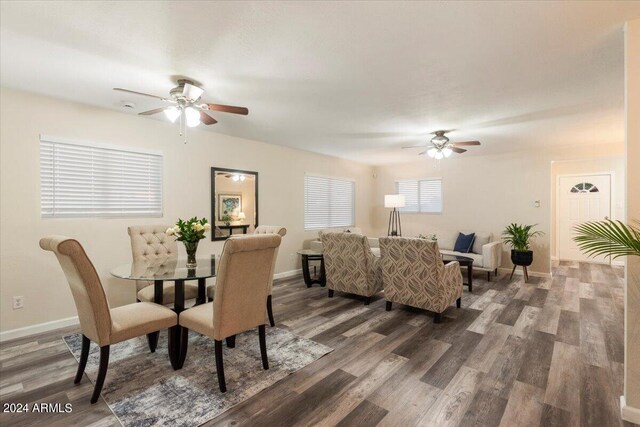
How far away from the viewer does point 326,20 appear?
187 centimetres

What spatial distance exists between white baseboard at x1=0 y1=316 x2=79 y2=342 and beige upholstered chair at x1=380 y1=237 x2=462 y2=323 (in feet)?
12.0

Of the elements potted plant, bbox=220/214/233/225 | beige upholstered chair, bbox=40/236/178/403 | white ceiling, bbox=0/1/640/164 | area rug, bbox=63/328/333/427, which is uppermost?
white ceiling, bbox=0/1/640/164

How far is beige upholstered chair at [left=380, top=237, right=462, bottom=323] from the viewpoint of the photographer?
10.8 ft

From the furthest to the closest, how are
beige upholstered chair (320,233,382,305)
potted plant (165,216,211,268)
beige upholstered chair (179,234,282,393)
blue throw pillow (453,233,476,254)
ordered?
blue throw pillow (453,233,476,254), beige upholstered chair (320,233,382,305), potted plant (165,216,211,268), beige upholstered chair (179,234,282,393)

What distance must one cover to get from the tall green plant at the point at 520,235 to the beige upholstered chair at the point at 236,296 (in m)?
4.94

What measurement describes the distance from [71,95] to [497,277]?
6833mm

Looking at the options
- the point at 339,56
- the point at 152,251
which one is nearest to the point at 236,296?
the point at 152,251

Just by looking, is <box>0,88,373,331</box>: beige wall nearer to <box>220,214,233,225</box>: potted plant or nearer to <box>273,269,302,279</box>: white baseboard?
<box>220,214,233,225</box>: potted plant

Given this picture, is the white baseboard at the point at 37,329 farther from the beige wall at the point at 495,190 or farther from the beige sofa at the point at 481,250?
the beige wall at the point at 495,190

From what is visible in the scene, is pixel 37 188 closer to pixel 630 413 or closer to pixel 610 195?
pixel 630 413

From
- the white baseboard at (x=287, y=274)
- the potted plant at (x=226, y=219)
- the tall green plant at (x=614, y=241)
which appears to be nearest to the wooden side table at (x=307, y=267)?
the white baseboard at (x=287, y=274)

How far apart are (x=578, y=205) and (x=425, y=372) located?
6.88 metres

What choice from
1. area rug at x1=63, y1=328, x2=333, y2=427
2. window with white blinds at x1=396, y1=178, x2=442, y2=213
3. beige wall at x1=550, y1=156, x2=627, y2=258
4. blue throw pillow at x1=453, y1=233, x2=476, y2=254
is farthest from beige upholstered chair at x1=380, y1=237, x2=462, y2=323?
beige wall at x1=550, y1=156, x2=627, y2=258

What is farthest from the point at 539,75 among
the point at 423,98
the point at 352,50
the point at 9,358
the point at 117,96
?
the point at 9,358
